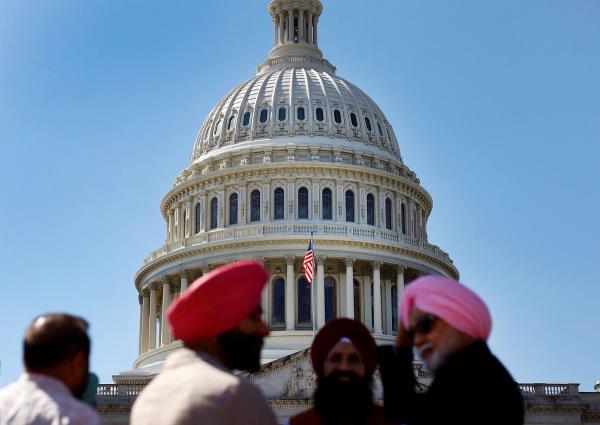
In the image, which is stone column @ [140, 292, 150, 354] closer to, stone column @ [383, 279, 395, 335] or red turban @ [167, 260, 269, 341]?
stone column @ [383, 279, 395, 335]

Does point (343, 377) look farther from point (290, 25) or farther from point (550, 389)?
point (290, 25)

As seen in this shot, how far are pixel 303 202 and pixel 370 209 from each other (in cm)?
543

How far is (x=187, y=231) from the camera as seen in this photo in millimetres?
83625

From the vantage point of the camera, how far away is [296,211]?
79812 millimetres

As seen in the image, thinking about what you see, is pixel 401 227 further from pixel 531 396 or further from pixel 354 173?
pixel 531 396

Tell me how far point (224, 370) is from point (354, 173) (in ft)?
248

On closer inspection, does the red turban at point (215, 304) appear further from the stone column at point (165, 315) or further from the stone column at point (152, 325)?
the stone column at point (152, 325)

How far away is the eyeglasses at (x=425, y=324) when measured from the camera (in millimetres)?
7023

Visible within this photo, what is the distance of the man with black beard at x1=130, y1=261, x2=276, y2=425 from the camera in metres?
5.77

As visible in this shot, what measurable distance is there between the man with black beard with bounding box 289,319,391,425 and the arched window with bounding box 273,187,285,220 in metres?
71.3

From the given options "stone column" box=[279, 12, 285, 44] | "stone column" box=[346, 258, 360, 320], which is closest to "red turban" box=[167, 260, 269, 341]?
"stone column" box=[346, 258, 360, 320]

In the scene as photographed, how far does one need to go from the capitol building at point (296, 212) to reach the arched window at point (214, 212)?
0.10 meters

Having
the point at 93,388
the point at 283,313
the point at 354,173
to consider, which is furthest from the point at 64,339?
the point at 354,173

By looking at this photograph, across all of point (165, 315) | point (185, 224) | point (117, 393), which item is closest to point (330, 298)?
point (165, 315)
